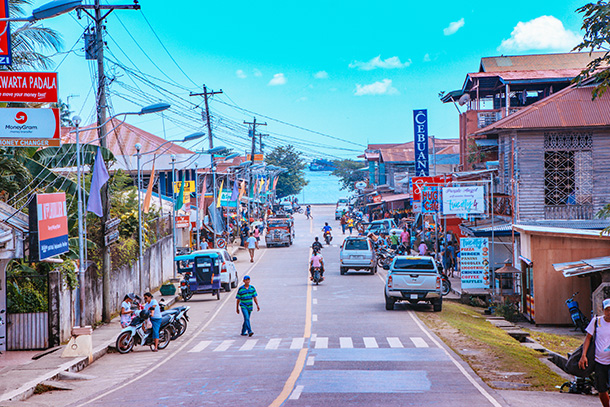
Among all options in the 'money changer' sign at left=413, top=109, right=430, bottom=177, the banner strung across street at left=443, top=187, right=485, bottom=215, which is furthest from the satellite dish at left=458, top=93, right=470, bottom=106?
the banner strung across street at left=443, top=187, right=485, bottom=215

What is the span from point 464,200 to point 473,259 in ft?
10.4

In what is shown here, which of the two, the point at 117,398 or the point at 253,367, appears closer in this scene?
the point at 117,398

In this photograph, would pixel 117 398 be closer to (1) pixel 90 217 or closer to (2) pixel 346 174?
(1) pixel 90 217

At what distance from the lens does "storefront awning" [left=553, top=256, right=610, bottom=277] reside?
21.3 m

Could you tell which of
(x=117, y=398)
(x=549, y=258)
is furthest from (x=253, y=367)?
(x=549, y=258)

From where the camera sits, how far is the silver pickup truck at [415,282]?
24953mm

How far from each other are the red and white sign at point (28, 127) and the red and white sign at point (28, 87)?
1.26 feet

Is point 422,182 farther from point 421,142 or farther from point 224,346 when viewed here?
point 224,346

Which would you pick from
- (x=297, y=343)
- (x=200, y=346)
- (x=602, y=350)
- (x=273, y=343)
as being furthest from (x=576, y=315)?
(x=602, y=350)

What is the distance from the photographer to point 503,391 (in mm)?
13086

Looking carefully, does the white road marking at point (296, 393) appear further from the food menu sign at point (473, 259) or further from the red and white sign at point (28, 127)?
the food menu sign at point (473, 259)

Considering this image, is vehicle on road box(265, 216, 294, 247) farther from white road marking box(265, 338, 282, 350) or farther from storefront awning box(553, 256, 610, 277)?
white road marking box(265, 338, 282, 350)

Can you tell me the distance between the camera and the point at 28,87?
15820 millimetres

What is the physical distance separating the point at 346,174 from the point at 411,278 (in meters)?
125
